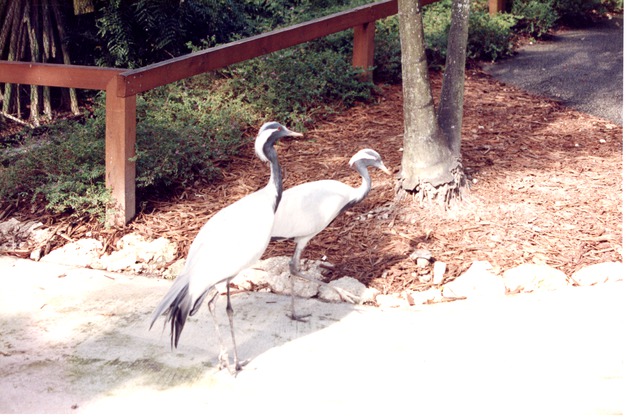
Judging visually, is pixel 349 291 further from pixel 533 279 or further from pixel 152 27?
pixel 152 27

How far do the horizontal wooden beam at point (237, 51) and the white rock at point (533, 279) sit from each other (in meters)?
2.99

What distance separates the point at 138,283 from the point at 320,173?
82.7 inches

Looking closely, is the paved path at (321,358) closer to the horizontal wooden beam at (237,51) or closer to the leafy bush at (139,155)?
the leafy bush at (139,155)

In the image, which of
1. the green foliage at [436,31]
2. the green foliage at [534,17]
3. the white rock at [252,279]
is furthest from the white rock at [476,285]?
the green foliage at [534,17]

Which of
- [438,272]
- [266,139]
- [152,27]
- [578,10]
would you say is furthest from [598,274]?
[578,10]

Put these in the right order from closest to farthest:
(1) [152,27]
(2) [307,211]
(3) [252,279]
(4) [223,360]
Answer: (4) [223,360]
(2) [307,211]
(3) [252,279]
(1) [152,27]

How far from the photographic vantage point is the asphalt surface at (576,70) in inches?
357

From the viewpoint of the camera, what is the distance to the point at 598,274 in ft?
17.6

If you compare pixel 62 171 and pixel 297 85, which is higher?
pixel 297 85

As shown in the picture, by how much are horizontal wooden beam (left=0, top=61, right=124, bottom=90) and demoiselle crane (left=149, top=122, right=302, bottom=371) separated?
1.98m

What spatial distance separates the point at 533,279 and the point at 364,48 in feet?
13.9

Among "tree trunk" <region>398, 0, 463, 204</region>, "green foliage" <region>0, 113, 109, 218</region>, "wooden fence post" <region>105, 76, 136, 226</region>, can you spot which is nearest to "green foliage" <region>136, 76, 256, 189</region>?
"wooden fence post" <region>105, 76, 136, 226</region>

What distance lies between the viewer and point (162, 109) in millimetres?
7762

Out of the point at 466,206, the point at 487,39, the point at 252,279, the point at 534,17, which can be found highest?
the point at 534,17
